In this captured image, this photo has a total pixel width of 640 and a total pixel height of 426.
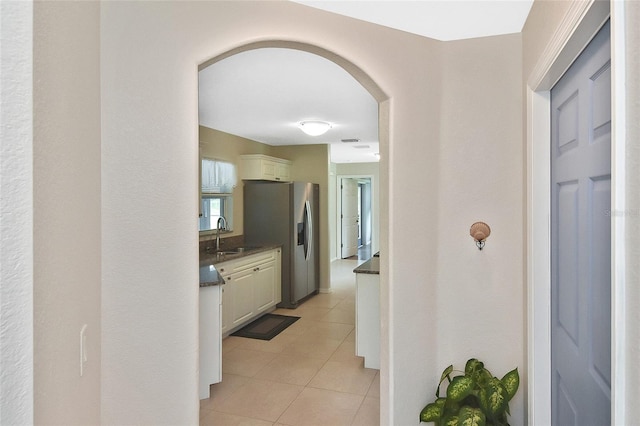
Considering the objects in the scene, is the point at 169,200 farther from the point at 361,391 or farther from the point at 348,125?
the point at 348,125

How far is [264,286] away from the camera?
16.7 ft

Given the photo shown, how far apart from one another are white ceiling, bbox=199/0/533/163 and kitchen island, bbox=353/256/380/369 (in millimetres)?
1580

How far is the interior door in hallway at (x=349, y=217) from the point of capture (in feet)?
32.4

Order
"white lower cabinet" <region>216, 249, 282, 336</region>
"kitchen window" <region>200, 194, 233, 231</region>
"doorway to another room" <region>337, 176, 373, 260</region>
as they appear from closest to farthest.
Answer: "white lower cabinet" <region>216, 249, 282, 336</region> < "kitchen window" <region>200, 194, 233, 231</region> < "doorway to another room" <region>337, 176, 373, 260</region>

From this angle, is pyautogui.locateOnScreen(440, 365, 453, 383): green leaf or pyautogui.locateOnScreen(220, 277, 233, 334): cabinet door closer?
pyautogui.locateOnScreen(440, 365, 453, 383): green leaf

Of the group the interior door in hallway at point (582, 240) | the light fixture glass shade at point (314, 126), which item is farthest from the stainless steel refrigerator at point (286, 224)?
the interior door in hallway at point (582, 240)

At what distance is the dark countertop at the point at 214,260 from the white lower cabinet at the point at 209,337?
55 mm

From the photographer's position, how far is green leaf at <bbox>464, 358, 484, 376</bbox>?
78.4 inches

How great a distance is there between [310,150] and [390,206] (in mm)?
4482

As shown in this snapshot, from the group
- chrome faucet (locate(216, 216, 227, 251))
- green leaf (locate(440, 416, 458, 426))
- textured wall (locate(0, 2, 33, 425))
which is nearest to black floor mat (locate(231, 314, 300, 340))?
chrome faucet (locate(216, 216, 227, 251))

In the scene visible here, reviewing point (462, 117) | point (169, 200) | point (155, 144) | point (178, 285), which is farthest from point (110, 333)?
point (462, 117)

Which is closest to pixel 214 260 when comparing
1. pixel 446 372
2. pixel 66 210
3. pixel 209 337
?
pixel 209 337

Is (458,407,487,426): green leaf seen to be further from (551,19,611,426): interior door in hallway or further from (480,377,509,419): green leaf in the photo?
(551,19,611,426): interior door in hallway

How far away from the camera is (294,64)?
274 cm
